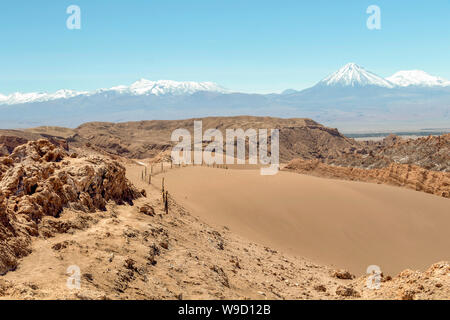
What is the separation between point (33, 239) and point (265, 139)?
69.5 m

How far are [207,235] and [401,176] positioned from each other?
18.6 m

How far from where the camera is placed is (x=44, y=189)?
904cm

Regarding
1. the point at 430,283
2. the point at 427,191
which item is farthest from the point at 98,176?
the point at 427,191

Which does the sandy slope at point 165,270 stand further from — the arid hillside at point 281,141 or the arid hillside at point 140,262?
the arid hillside at point 281,141

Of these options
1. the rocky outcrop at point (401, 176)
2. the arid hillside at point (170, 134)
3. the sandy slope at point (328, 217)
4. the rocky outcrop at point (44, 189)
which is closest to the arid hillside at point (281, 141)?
the arid hillside at point (170, 134)

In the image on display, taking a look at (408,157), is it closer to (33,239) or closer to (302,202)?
(302,202)

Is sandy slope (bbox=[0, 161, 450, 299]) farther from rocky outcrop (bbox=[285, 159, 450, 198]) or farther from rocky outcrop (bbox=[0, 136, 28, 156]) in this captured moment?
rocky outcrop (bbox=[0, 136, 28, 156])

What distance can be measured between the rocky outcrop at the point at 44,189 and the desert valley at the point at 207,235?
0.03m

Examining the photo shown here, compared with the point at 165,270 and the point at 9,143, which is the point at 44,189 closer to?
the point at 165,270

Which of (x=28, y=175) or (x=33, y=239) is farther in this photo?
(x=28, y=175)

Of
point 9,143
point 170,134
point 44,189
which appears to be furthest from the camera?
point 170,134

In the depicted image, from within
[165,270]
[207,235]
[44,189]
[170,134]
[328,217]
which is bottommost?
[328,217]

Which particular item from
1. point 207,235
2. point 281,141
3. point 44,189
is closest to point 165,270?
point 44,189
